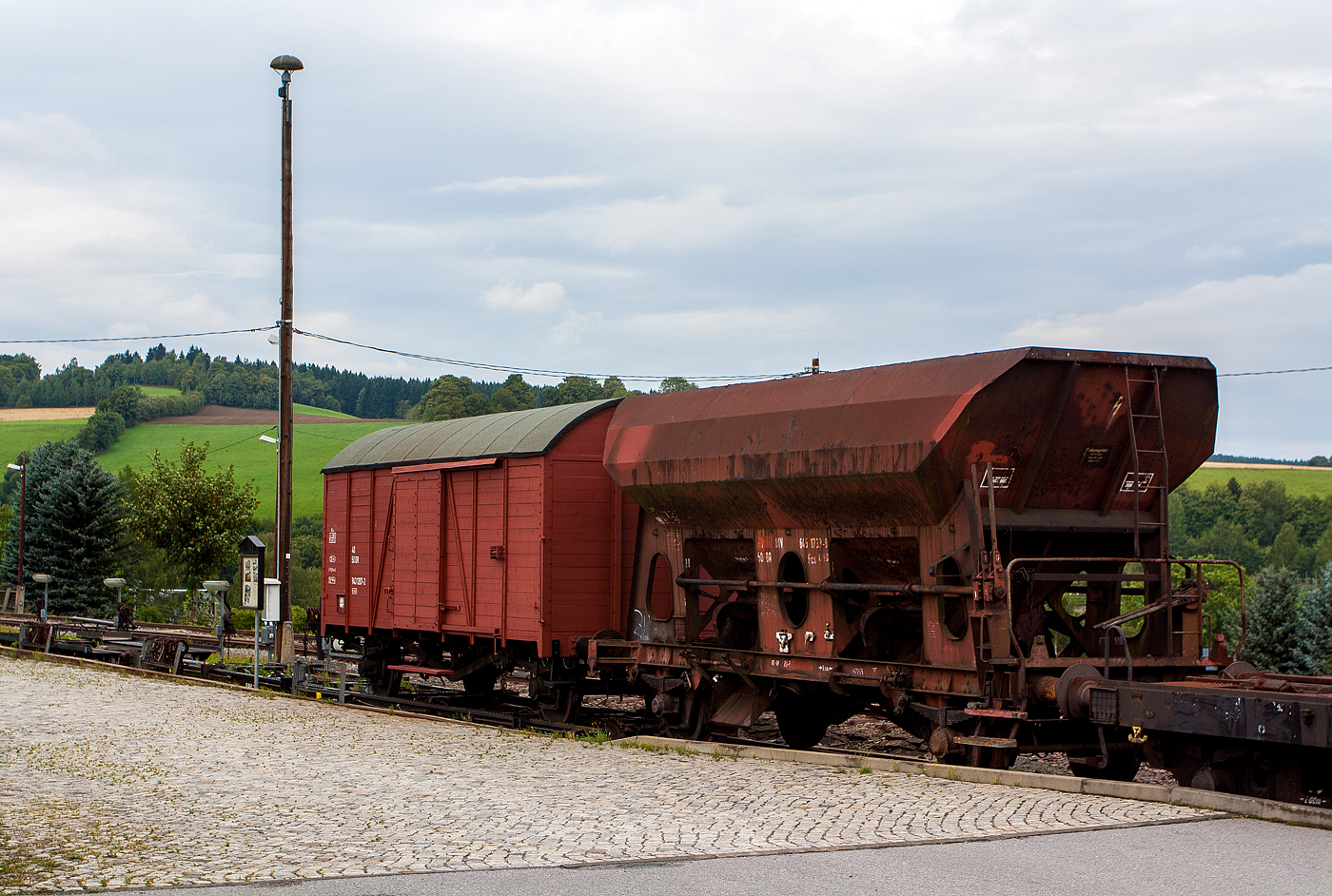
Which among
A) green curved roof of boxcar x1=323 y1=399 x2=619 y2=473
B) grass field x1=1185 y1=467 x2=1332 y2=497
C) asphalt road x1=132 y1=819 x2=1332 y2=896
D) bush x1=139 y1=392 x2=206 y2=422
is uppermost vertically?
bush x1=139 y1=392 x2=206 y2=422

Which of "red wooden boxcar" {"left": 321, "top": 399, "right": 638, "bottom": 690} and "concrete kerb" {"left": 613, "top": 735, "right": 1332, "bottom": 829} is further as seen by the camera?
"red wooden boxcar" {"left": 321, "top": 399, "right": 638, "bottom": 690}

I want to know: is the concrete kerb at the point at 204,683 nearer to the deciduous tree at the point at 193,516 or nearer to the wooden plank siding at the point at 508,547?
the wooden plank siding at the point at 508,547

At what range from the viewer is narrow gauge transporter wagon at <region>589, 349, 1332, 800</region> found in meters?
10.0

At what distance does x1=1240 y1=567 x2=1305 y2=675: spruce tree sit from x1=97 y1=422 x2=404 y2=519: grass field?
212 feet

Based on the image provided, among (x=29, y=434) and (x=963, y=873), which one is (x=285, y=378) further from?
(x=29, y=434)

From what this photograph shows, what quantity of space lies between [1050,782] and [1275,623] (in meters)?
27.4

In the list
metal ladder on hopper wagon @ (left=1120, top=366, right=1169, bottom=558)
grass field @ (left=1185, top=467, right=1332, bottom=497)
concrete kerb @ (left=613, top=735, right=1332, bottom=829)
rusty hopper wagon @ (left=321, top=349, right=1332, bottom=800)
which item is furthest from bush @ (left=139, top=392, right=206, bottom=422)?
metal ladder on hopper wagon @ (left=1120, top=366, right=1169, bottom=558)

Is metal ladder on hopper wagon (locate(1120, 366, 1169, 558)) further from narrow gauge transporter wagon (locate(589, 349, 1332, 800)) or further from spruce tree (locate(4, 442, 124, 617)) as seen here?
spruce tree (locate(4, 442, 124, 617))

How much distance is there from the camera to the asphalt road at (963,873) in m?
6.41

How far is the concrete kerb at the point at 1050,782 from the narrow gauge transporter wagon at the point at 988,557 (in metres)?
0.40

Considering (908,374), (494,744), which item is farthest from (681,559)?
(908,374)

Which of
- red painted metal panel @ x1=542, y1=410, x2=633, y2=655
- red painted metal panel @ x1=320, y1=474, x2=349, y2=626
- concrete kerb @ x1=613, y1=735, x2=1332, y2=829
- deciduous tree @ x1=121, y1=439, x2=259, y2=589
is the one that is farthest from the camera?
deciduous tree @ x1=121, y1=439, x2=259, y2=589

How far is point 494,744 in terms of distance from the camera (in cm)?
1286

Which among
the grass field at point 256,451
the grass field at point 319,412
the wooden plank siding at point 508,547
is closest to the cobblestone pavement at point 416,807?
the wooden plank siding at point 508,547
